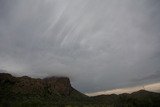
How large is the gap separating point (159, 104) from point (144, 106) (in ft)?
46.4

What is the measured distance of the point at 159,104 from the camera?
19712 centimetres

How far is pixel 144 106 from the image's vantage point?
197 meters
